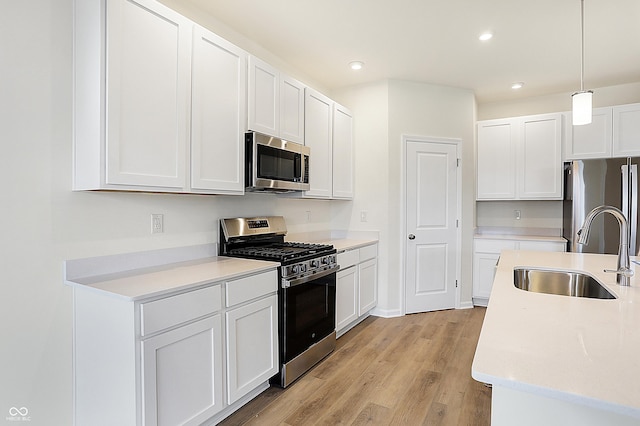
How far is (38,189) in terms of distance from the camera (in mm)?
1688

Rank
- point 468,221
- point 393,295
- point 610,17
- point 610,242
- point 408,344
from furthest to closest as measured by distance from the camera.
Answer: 1. point 468,221
2. point 393,295
3. point 610,242
4. point 408,344
5. point 610,17

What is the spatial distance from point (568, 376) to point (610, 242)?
3.62m

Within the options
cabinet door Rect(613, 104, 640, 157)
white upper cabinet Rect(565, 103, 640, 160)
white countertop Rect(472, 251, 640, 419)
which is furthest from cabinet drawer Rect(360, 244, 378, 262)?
cabinet door Rect(613, 104, 640, 157)

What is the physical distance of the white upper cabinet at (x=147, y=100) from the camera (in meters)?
1.67

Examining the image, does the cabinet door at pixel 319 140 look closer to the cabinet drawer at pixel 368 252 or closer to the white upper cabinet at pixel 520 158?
the cabinet drawer at pixel 368 252

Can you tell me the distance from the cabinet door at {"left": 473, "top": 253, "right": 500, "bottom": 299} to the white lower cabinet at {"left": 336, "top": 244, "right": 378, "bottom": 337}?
4.43 feet

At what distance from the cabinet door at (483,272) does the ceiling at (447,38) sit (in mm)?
2096

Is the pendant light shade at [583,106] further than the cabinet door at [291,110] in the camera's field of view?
No

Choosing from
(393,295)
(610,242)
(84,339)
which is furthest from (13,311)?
(610,242)

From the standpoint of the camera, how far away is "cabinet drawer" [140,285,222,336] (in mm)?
1557

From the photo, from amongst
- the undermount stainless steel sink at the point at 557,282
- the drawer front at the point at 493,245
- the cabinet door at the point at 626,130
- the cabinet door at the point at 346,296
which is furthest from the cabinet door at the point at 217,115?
the cabinet door at the point at 626,130

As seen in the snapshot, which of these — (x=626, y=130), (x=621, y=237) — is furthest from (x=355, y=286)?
(x=626, y=130)

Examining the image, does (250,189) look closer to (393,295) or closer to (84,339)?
(84,339)

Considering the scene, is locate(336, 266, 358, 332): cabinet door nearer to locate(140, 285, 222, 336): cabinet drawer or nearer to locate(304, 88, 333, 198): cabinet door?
locate(304, 88, 333, 198): cabinet door
